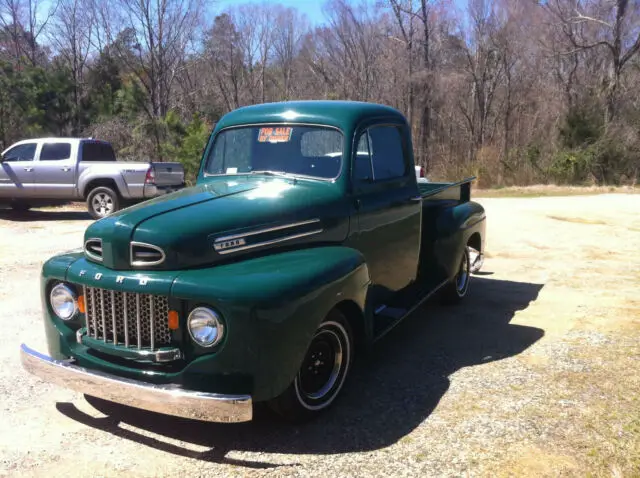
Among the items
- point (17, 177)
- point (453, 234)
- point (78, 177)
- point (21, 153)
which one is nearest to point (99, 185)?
point (78, 177)

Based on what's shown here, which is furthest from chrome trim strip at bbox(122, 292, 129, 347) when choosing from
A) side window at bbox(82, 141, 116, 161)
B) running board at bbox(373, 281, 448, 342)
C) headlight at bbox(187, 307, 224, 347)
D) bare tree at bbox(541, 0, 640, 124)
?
bare tree at bbox(541, 0, 640, 124)

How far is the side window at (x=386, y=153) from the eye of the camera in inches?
175

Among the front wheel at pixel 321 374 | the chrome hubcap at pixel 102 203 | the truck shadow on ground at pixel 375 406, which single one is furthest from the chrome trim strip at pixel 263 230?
the chrome hubcap at pixel 102 203

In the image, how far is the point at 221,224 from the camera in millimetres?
3277

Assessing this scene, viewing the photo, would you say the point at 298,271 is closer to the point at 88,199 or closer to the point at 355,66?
the point at 88,199

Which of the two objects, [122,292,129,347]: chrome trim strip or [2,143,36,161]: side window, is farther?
[2,143,36,161]: side window

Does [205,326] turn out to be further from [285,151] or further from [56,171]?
[56,171]

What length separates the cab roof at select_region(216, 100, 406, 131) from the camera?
4.21 metres

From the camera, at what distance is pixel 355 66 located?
40.0 m

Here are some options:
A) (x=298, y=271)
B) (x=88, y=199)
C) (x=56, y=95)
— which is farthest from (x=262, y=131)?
(x=56, y=95)

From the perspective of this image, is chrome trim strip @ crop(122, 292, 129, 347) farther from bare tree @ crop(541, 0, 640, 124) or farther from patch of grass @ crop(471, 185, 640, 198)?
bare tree @ crop(541, 0, 640, 124)

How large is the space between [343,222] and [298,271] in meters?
0.88

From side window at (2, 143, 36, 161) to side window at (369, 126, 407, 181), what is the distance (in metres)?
11.0

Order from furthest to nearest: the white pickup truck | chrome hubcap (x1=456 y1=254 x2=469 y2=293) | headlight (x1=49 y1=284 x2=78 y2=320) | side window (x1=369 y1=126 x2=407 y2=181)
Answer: the white pickup truck, chrome hubcap (x1=456 y1=254 x2=469 y2=293), side window (x1=369 y1=126 x2=407 y2=181), headlight (x1=49 y1=284 x2=78 y2=320)
